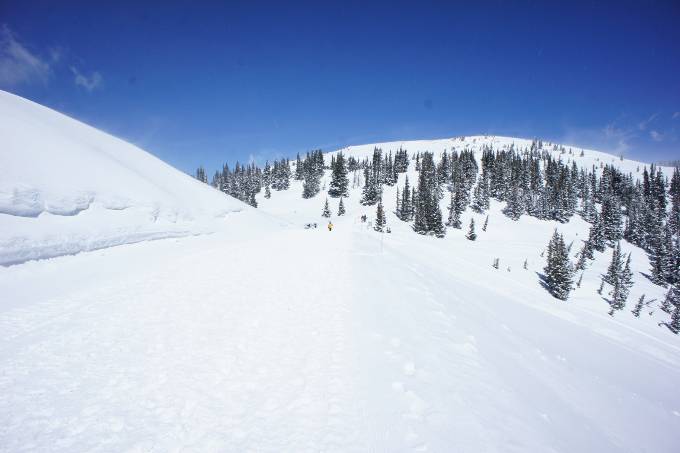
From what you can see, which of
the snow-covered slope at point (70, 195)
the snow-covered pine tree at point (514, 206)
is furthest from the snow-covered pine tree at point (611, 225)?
the snow-covered slope at point (70, 195)

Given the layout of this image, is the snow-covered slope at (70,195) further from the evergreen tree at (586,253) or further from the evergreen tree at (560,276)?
the evergreen tree at (586,253)

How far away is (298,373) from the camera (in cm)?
618

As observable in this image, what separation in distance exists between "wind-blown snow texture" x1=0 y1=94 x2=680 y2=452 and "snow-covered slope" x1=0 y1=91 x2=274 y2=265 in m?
0.44

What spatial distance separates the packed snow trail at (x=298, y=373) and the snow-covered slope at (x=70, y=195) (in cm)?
285

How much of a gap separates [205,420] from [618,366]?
13.0m

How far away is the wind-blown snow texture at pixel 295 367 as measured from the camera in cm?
462

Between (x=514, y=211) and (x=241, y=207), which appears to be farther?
(x=514, y=211)

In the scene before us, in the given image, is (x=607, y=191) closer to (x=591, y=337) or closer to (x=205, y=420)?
(x=591, y=337)

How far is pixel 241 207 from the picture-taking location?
39.1m

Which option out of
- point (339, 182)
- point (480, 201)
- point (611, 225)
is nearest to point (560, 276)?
point (480, 201)

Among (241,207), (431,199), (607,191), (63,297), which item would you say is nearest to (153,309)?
(63,297)

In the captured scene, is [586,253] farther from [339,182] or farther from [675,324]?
[339,182]

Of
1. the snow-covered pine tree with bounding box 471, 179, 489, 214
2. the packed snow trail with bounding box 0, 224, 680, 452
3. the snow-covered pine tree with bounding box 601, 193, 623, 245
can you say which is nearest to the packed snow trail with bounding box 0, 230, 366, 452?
the packed snow trail with bounding box 0, 224, 680, 452

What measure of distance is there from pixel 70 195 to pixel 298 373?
19.4m
